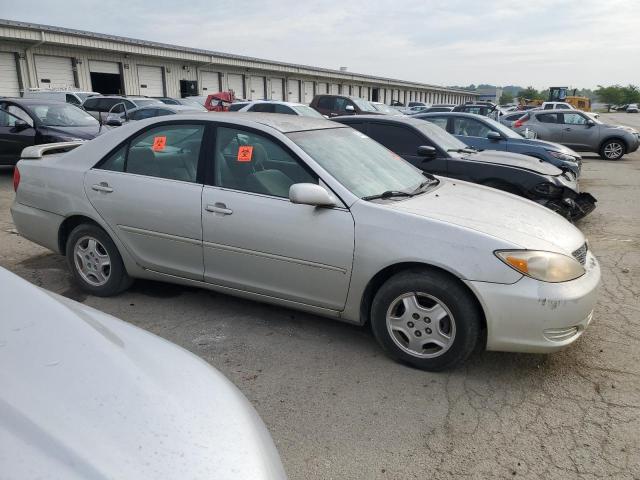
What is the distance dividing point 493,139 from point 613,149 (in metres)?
9.34

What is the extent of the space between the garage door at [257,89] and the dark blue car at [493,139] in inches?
1235

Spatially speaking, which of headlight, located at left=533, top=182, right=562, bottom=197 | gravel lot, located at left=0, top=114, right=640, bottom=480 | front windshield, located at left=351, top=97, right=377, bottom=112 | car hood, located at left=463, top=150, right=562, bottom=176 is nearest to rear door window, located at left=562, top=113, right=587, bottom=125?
front windshield, located at left=351, top=97, right=377, bottom=112

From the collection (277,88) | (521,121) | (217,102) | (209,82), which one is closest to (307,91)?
(277,88)

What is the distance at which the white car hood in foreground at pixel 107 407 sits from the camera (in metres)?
1.29

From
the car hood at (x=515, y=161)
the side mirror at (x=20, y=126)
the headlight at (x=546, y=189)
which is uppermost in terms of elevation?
the side mirror at (x=20, y=126)

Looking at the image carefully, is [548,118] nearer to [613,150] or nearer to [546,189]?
[613,150]

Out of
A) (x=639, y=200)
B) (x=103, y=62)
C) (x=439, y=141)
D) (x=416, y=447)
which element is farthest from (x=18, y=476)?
(x=103, y=62)

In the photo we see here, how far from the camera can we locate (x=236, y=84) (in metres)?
37.6

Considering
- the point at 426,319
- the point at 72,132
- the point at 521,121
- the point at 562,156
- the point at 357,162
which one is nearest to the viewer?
the point at 426,319

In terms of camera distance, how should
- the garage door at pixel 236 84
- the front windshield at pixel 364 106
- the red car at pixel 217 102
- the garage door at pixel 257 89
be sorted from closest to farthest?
the front windshield at pixel 364 106, the red car at pixel 217 102, the garage door at pixel 236 84, the garage door at pixel 257 89

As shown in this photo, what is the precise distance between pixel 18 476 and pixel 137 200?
303 cm

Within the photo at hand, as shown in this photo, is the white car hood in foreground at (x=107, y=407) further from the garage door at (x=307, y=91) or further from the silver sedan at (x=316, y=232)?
the garage door at (x=307, y=91)

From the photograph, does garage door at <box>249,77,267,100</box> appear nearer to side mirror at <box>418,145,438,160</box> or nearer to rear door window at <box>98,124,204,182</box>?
side mirror at <box>418,145,438,160</box>

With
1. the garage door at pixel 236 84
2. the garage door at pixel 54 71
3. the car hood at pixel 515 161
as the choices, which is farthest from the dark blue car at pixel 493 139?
Result: the garage door at pixel 236 84
